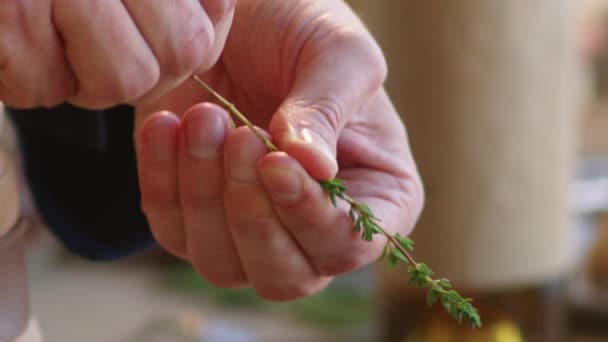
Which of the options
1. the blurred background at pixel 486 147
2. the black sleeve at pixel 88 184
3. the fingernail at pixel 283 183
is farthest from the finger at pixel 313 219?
the blurred background at pixel 486 147

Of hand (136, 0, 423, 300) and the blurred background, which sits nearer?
hand (136, 0, 423, 300)

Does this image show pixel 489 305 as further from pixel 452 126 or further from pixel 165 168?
pixel 165 168

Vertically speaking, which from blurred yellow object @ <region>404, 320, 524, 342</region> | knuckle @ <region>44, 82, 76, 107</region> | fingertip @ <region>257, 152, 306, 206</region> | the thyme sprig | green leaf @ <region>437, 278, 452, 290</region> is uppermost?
knuckle @ <region>44, 82, 76, 107</region>

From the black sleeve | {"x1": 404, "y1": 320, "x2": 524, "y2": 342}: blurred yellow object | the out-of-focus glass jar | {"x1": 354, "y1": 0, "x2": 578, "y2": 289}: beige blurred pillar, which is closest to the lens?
the out-of-focus glass jar

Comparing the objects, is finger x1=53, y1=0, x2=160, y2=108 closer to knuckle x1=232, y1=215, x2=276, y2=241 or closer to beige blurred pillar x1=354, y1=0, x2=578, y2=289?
knuckle x1=232, y1=215, x2=276, y2=241

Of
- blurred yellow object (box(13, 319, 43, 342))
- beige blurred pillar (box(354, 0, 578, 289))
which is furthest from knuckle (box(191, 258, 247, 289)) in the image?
beige blurred pillar (box(354, 0, 578, 289))

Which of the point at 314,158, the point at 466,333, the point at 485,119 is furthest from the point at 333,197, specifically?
the point at 466,333

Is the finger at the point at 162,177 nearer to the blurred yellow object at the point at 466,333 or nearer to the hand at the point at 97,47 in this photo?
the hand at the point at 97,47
